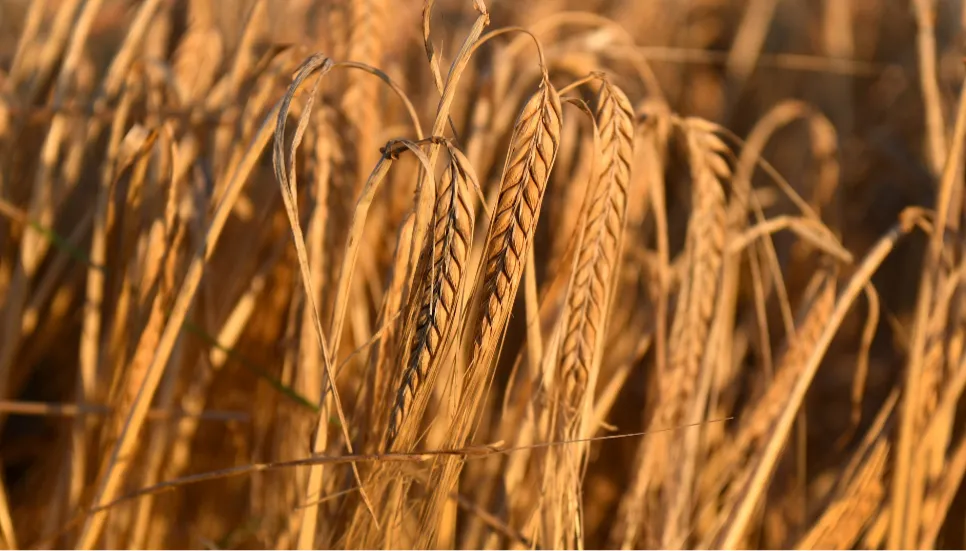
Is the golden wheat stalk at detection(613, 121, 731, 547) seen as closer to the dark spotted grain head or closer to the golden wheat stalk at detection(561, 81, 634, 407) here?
the golden wheat stalk at detection(561, 81, 634, 407)

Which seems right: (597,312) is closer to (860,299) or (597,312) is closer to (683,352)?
(683,352)

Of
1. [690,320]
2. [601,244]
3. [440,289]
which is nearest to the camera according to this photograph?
[440,289]

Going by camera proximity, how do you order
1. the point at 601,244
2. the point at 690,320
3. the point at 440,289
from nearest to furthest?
the point at 440,289 < the point at 601,244 < the point at 690,320

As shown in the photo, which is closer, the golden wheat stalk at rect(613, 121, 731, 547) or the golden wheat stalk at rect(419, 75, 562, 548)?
the golden wheat stalk at rect(419, 75, 562, 548)

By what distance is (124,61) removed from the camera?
96cm

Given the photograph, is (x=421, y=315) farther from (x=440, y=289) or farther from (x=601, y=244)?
(x=601, y=244)

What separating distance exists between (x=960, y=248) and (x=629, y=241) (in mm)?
396

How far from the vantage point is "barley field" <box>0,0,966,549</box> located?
1.83 feet

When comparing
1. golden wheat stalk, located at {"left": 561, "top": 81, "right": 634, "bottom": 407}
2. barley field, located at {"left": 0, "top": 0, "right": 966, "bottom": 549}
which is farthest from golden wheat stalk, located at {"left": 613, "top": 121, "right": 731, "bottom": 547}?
golden wheat stalk, located at {"left": 561, "top": 81, "right": 634, "bottom": 407}

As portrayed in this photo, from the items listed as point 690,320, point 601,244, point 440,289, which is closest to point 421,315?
point 440,289

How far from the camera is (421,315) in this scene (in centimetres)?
51

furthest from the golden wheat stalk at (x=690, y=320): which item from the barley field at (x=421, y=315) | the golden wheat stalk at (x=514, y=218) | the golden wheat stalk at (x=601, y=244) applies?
the golden wheat stalk at (x=514, y=218)

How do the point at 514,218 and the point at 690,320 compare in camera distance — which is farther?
the point at 690,320

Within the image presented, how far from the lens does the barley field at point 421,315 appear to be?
1.83 ft
